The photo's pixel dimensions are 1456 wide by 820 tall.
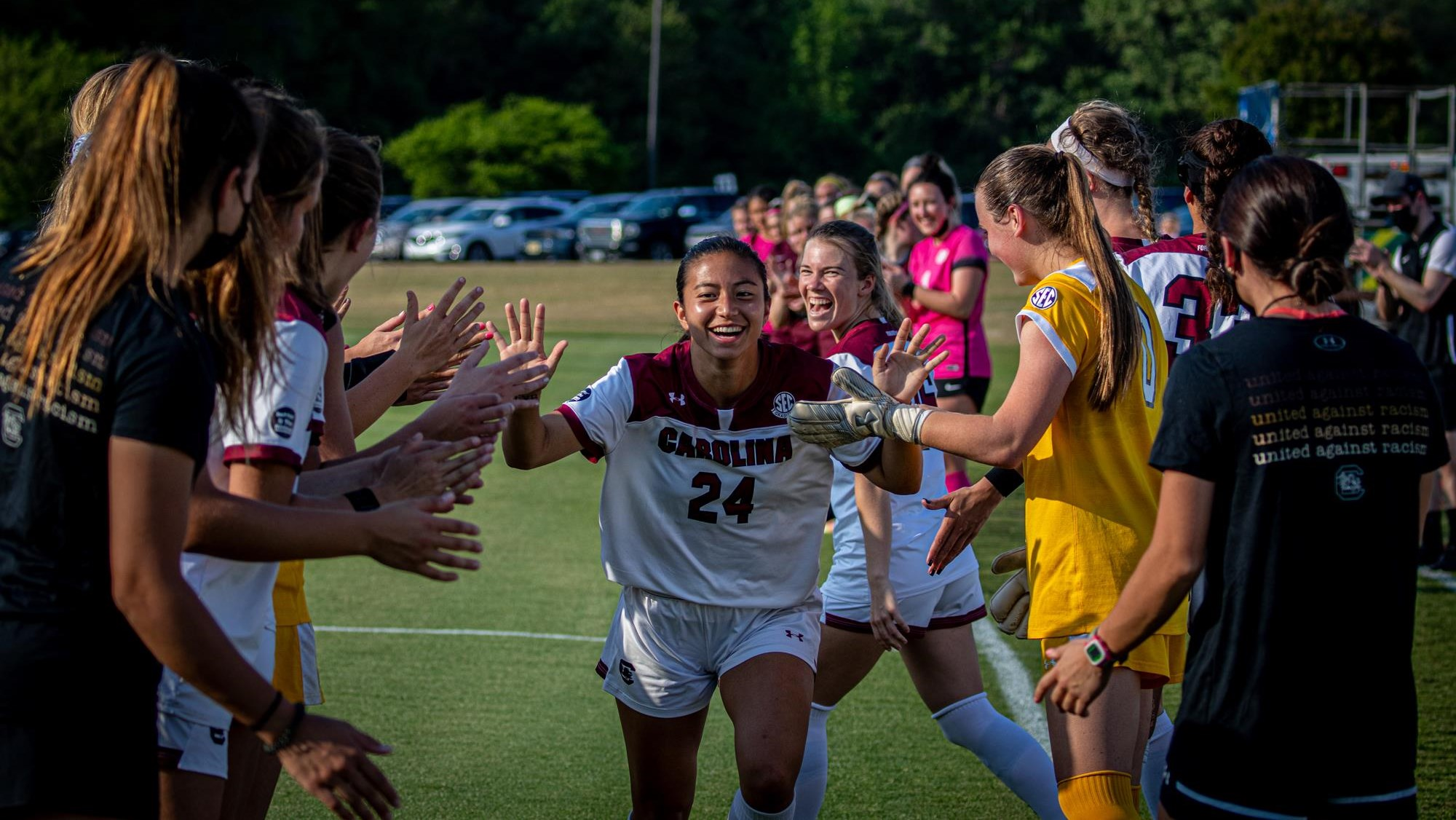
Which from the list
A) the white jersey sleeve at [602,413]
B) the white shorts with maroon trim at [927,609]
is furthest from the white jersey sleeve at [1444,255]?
the white jersey sleeve at [602,413]

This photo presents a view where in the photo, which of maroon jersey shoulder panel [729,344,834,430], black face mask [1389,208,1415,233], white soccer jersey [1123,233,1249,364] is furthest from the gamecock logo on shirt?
black face mask [1389,208,1415,233]

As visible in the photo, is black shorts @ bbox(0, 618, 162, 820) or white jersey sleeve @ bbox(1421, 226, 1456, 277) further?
white jersey sleeve @ bbox(1421, 226, 1456, 277)

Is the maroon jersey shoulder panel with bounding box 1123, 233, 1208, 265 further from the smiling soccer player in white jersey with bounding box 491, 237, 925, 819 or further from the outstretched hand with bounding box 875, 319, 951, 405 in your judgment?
the smiling soccer player in white jersey with bounding box 491, 237, 925, 819

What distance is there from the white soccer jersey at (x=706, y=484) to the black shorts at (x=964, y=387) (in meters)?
5.14

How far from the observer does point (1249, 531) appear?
262 centimetres

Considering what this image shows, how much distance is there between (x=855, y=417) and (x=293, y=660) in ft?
4.95

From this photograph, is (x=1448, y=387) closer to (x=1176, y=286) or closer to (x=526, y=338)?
(x=1176, y=286)

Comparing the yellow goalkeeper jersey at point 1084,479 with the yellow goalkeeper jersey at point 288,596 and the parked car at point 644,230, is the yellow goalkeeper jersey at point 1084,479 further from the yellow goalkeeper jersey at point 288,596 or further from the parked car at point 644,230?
the parked car at point 644,230

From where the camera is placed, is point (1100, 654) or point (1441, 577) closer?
point (1100, 654)

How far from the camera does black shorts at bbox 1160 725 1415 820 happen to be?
2.60 meters

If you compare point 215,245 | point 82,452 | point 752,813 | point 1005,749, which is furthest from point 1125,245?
point 82,452

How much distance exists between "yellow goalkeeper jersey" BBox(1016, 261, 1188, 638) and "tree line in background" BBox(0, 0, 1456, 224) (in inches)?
1800

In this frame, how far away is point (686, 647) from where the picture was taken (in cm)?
385

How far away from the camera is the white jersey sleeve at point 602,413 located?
3.86 m
